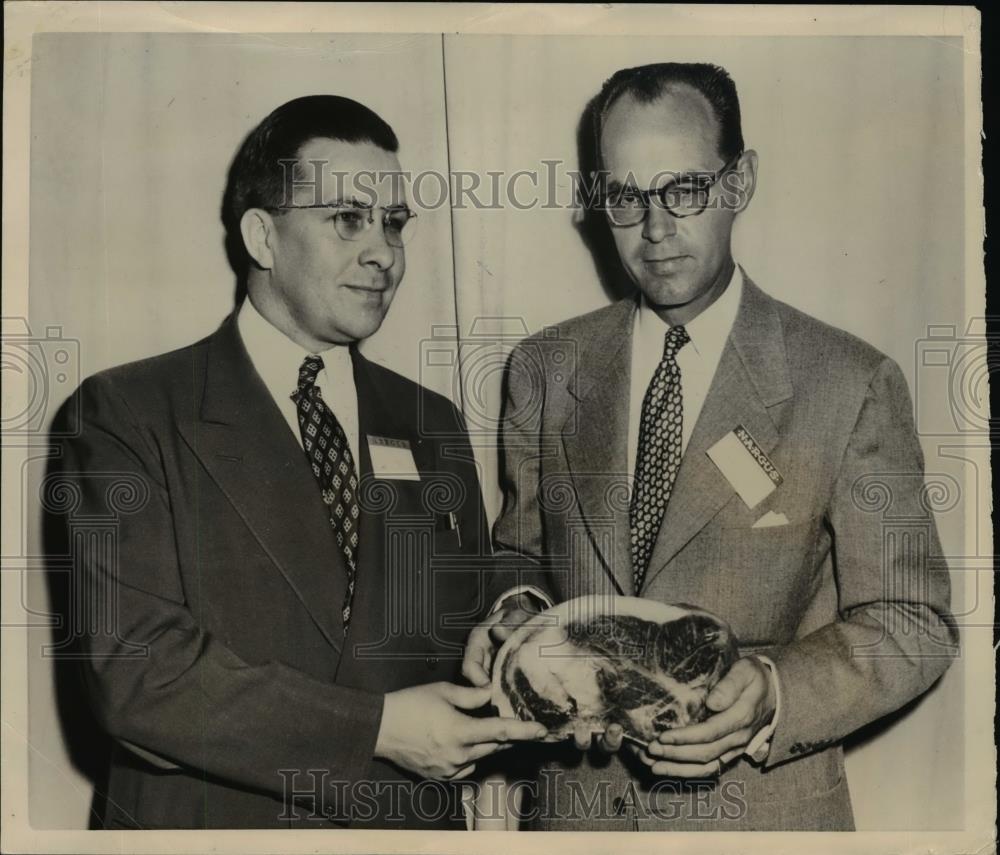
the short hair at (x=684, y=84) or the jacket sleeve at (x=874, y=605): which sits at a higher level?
the short hair at (x=684, y=84)

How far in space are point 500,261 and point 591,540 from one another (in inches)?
25.4

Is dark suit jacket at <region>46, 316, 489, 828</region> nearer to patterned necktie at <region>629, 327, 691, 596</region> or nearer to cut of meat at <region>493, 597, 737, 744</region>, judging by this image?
cut of meat at <region>493, 597, 737, 744</region>

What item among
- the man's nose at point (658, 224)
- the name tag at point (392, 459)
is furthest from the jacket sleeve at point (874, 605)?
the name tag at point (392, 459)

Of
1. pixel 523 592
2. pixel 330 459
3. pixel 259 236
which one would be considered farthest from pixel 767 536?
pixel 259 236

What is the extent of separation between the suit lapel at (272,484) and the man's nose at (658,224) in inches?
34.6

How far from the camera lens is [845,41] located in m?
2.72

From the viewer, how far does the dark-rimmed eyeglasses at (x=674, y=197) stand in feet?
8.57

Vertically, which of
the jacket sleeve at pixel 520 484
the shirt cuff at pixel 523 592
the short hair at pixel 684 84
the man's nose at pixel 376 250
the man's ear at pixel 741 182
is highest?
the short hair at pixel 684 84

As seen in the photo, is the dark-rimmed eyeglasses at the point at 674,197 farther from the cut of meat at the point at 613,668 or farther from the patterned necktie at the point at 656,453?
the cut of meat at the point at 613,668

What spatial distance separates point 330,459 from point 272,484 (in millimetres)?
133

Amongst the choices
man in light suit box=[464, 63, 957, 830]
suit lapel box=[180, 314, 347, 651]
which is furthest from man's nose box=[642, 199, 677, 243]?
suit lapel box=[180, 314, 347, 651]

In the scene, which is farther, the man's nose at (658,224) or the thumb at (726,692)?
the man's nose at (658,224)

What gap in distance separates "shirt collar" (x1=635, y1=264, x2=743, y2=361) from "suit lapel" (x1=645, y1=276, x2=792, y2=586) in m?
0.02

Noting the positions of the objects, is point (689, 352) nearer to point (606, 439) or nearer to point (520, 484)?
point (606, 439)
